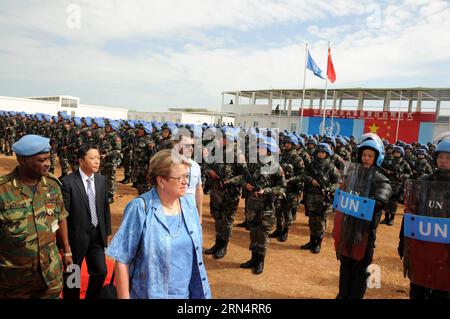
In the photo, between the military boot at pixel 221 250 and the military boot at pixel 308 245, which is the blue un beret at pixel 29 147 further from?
the military boot at pixel 308 245

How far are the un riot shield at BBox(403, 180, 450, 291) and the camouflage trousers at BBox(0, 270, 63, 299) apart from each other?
3316mm

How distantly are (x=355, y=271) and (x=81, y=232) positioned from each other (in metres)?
3.02

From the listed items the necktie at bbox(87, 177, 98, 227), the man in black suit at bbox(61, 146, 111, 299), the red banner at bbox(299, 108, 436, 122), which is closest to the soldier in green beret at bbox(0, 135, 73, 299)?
the man in black suit at bbox(61, 146, 111, 299)

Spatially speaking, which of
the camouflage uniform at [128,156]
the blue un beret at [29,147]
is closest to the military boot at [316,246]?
the blue un beret at [29,147]

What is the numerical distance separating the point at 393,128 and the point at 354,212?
99.2 ft

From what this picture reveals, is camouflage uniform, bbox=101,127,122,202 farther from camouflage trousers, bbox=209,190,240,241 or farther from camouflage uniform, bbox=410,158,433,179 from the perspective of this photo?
camouflage uniform, bbox=410,158,433,179

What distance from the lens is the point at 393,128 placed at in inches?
1183

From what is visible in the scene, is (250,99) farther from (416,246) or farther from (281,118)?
(416,246)

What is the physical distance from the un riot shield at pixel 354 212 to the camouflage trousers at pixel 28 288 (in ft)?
9.62

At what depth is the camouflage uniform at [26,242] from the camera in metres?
2.35

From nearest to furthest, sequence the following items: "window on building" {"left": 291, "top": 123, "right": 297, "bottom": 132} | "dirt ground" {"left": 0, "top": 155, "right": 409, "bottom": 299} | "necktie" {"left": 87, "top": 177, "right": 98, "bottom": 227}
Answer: "necktie" {"left": 87, "top": 177, "right": 98, "bottom": 227} < "dirt ground" {"left": 0, "top": 155, "right": 409, "bottom": 299} < "window on building" {"left": 291, "top": 123, "right": 297, "bottom": 132}

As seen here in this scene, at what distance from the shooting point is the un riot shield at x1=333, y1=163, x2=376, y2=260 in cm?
353
